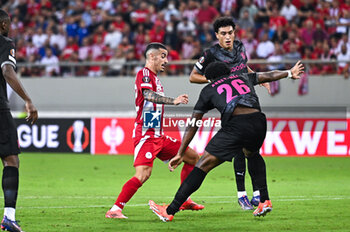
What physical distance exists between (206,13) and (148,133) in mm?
13394

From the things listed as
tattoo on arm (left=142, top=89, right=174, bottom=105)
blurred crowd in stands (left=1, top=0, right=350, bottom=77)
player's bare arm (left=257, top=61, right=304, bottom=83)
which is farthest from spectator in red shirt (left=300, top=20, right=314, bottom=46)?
tattoo on arm (left=142, top=89, right=174, bottom=105)

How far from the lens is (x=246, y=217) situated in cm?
852

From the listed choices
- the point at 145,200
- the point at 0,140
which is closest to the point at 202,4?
the point at 145,200

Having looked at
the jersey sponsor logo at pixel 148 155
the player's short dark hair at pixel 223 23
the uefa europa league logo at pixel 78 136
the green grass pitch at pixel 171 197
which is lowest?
the uefa europa league logo at pixel 78 136

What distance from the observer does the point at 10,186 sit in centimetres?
729

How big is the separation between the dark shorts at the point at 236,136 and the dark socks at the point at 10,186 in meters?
2.20

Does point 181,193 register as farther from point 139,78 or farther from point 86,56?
point 86,56

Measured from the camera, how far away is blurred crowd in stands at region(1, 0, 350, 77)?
19438mm

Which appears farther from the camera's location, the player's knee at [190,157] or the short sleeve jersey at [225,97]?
the player's knee at [190,157]

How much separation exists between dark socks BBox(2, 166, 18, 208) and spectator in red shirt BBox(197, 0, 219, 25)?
48.3 ft

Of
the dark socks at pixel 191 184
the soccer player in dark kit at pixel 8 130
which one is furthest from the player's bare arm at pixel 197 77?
the soccer player in dark kit at pixel 8 130

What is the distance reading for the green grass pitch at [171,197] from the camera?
793cm

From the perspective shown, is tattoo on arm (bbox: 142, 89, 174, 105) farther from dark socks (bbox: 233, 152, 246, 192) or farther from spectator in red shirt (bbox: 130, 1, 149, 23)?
spectator in red shirt (bbox: 130, 1, 149, 23)

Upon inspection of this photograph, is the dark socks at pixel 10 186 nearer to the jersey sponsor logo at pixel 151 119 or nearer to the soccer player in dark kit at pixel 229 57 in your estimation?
the jersey sponsor logo at pixel 151 119
